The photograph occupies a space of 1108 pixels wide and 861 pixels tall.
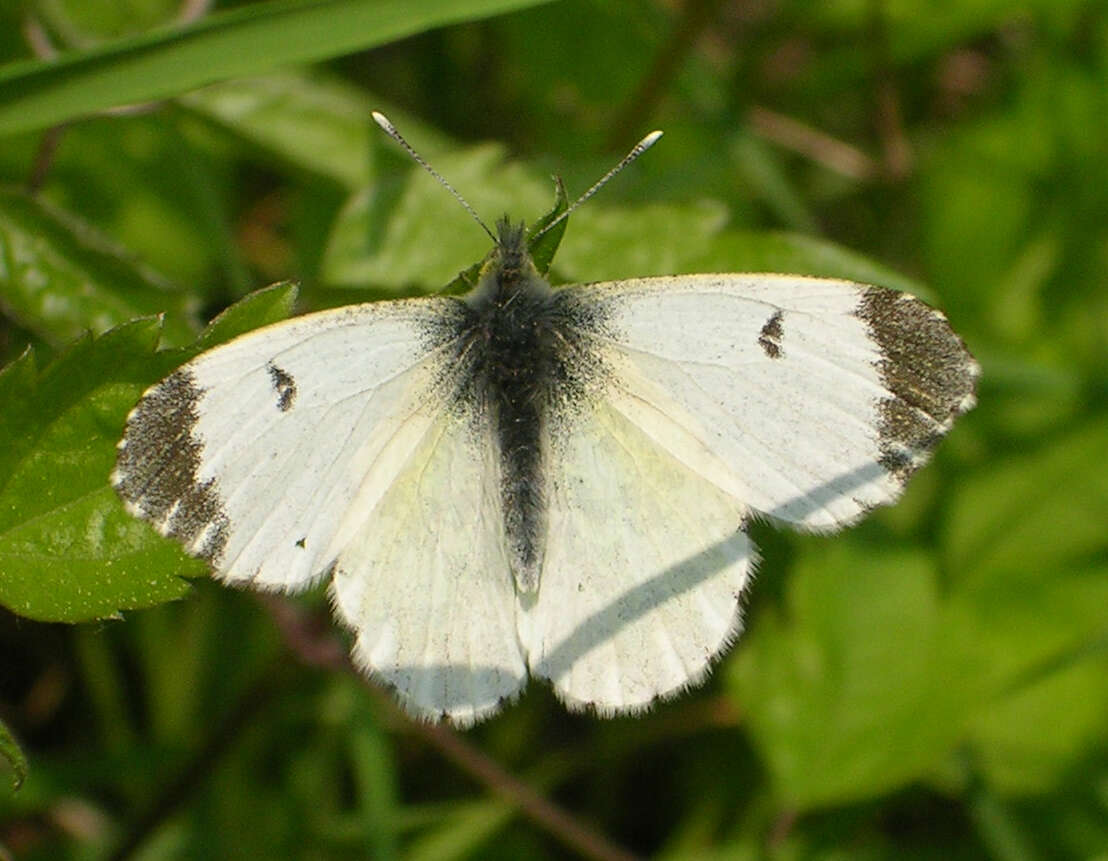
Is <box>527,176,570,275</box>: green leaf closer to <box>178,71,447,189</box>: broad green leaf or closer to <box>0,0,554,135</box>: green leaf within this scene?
<box>0,0,554,135</box>: green leaf

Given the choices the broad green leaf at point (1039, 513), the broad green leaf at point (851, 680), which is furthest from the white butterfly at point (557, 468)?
the broad green leaf at point (1039, 513)

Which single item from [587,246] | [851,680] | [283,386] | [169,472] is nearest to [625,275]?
[587,246]

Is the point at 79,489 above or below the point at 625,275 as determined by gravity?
Answer: below

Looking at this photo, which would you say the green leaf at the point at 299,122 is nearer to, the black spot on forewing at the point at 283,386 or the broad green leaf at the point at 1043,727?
the black spot on forewing at the point at 283,386

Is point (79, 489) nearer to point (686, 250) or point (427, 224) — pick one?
point (427, 224)

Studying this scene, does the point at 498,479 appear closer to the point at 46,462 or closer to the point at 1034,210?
the point at 46,462

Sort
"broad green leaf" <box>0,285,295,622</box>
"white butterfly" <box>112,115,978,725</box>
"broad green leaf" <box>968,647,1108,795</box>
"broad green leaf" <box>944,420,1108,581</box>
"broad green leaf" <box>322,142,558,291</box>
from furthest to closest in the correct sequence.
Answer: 1. "broad green leaf" <box>944,420,1108,581</box>
2. "broad green leaf" <box>968,647,1108,795</box>
3. "broad green leaf" <box>322,142,558,291</box>
4. "white butterfly" <box>112,115,978,725</box>
5. "broad green leaf" <box>0,285,295,622</box>

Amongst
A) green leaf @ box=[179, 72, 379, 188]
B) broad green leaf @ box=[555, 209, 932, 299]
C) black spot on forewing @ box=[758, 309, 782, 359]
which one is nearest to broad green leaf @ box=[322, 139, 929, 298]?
broad green leaf @ box=[555, 209, 932, 299]
